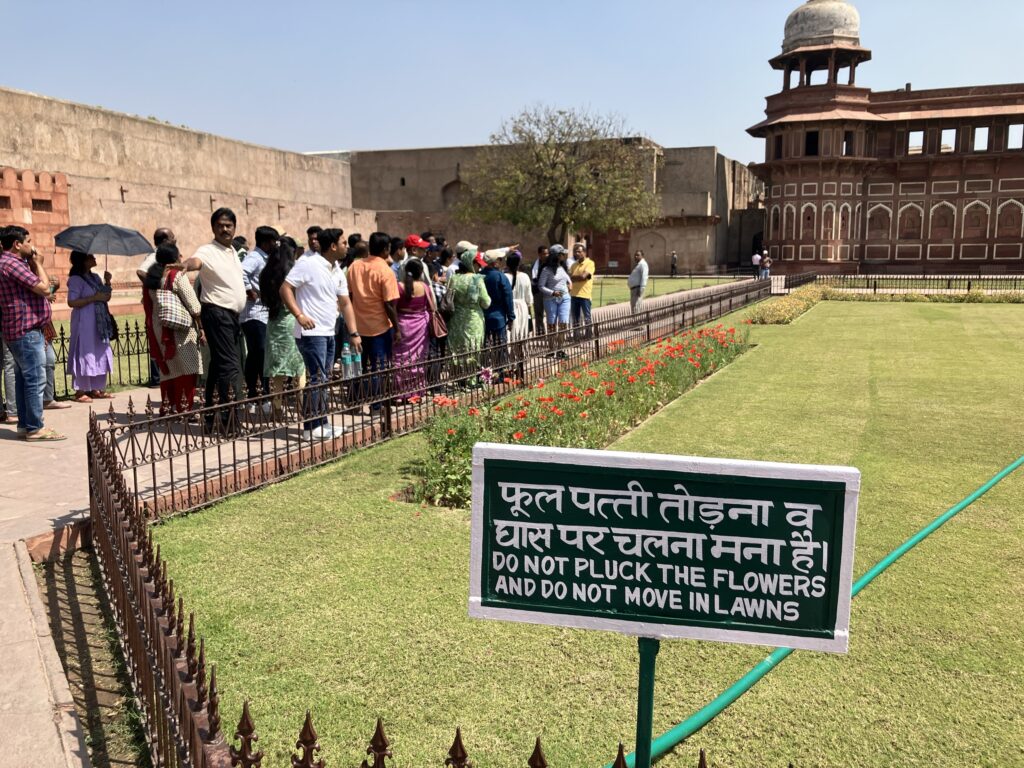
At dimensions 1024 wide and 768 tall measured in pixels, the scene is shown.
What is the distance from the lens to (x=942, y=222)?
3691 centimetres

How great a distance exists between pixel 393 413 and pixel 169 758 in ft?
15.6

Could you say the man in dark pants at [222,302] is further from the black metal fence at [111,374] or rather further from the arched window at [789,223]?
the arched window at [789,223]

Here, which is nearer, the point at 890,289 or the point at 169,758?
the point at 169,758

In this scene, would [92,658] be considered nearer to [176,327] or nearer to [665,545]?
[665,545]

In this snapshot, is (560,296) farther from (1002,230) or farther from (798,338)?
(1002,230)

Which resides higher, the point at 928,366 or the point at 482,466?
Answer: the point at 482,466

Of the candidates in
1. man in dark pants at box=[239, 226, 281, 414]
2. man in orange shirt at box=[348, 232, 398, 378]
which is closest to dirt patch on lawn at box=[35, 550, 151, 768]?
man in dark pants at box=[239, 226, 281, 414]

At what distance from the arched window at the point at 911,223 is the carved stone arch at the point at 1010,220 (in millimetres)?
2959

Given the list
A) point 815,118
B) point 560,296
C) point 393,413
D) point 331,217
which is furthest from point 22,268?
point 815,118

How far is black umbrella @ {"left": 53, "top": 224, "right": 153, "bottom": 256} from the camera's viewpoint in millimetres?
8118

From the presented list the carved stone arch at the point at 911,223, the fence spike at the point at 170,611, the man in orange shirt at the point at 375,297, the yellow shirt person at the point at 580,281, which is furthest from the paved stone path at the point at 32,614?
the carved stone arch at the point at 911,223

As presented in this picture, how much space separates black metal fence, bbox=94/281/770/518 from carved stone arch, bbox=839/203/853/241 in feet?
101

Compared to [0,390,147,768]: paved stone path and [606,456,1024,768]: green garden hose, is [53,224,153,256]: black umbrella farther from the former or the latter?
[606,456,1024,768]: green garden hose

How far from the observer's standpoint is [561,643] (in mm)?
3385
